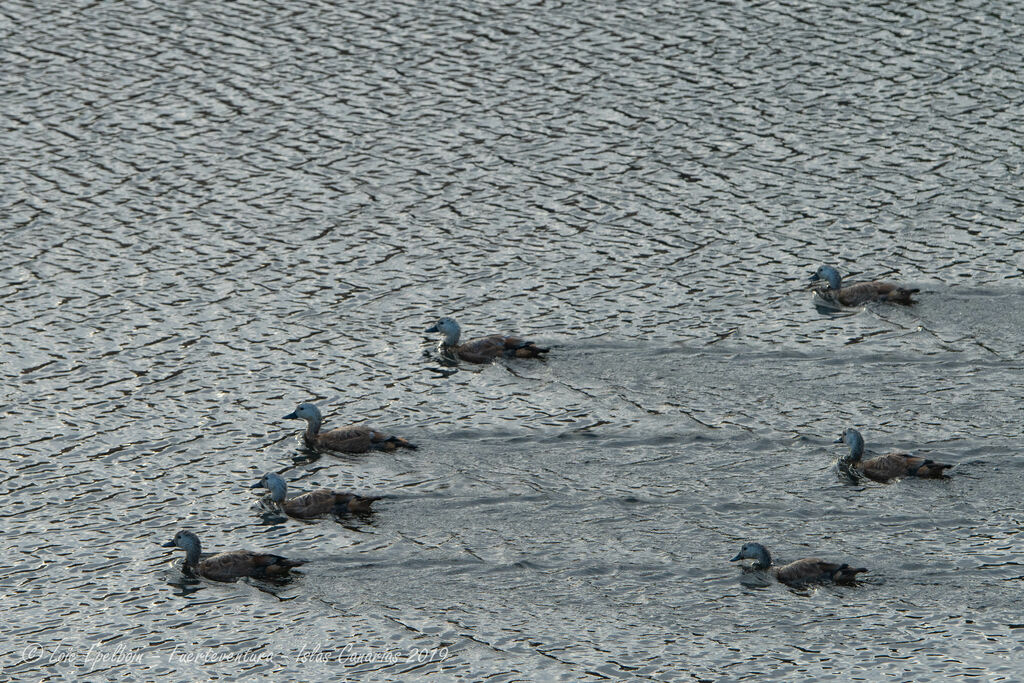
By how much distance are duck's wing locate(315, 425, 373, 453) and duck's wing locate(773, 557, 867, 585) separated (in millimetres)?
8295

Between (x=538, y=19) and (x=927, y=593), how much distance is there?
28040 mm

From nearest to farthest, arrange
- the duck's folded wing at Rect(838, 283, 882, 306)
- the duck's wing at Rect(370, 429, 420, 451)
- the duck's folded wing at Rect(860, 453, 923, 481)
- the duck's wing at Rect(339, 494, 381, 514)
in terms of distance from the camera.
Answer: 1. the duck's wing at Rect(339, 494, 381, 514)
2. the duck's folded wing at Rect(860, 453, 923, 481)
3. the duck's wing at Rect(370, 429, 420, 451)
4. the duck's folded wing at Rect(838, 283, 882, 306)

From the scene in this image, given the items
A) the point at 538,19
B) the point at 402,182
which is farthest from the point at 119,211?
the point at 538,19

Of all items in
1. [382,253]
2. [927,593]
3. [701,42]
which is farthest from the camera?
[701,42]

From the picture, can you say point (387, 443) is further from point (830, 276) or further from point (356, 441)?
point (830, 276)

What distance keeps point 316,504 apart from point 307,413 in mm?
2959

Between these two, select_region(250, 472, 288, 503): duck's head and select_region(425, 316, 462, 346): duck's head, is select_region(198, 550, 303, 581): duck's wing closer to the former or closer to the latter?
select_region(250, 472, 288, 503): duck's head

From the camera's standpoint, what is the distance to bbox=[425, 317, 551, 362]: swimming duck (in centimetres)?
3241

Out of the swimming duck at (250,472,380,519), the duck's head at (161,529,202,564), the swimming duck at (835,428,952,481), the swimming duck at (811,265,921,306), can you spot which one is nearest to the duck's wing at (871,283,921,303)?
the swimming duck at (811,265,921,306)

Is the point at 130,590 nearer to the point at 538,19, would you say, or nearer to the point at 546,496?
the point at 546,496

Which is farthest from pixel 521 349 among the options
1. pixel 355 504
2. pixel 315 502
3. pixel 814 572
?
pixel 814 572

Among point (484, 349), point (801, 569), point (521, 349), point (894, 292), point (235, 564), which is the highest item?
point (894, 292)

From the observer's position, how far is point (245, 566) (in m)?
26.1

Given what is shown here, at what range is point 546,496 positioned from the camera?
90.4ft
